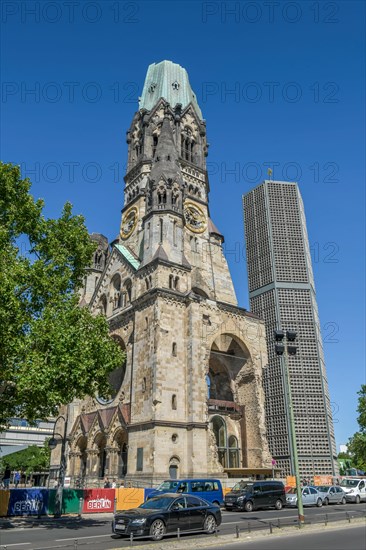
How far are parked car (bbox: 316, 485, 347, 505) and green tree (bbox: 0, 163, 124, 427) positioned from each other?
18094mm

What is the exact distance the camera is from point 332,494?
30.8 metres

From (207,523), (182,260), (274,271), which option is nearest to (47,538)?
(207,523)

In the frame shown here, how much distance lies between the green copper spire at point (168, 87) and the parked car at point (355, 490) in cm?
4622

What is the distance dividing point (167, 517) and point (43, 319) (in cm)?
971

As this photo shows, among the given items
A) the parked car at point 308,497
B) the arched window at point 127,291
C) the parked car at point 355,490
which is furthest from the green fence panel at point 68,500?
the arched window at point 127,291

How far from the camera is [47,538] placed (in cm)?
1518

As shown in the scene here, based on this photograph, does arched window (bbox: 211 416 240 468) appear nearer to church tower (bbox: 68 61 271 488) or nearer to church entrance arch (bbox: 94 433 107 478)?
church tower (bbox: 68 61 271 488)

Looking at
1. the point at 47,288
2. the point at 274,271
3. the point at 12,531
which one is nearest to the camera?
the point at 12,531

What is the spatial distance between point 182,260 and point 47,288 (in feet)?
69.6

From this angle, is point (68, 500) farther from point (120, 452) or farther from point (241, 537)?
point (120, 452)

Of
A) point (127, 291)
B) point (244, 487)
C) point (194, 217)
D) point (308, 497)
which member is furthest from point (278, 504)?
point (194, 217)

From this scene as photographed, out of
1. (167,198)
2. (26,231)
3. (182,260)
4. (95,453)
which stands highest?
(167,198)

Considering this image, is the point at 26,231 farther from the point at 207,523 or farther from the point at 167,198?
the point at 167,198

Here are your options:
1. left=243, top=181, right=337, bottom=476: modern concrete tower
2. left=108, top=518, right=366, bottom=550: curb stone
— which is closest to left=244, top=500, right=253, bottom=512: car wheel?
left=108, top=518, right=366, bottom=550: curb stone
